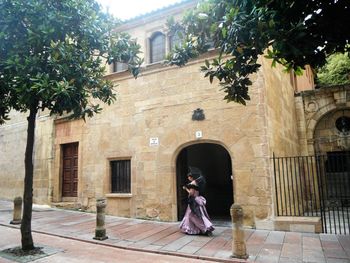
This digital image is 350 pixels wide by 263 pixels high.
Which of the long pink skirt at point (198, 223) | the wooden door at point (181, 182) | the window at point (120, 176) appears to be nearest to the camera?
the long pink skirt at point (198, 223)

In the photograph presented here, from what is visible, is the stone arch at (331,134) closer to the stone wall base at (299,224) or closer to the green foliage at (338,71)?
the green foliage at (338,71)

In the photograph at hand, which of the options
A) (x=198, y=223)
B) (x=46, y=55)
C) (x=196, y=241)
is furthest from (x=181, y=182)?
(x=46, y=55)

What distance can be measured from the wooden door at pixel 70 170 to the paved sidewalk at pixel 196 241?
8.50 ft

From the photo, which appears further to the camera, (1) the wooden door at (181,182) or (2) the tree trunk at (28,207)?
(1) the wooden door at (181,182)

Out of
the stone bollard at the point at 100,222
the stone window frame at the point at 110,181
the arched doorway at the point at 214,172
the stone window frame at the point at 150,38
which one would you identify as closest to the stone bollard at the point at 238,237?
the stone bollard at the point at 100,222

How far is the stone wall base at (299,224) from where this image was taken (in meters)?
7.92

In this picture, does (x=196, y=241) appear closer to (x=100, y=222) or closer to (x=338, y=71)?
(x=100, y=222)

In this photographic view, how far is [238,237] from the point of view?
6.01 meters

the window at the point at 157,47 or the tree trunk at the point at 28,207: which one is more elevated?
the window at the point at 157,47

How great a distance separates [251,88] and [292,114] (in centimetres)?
492

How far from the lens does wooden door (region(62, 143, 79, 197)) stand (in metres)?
12.5

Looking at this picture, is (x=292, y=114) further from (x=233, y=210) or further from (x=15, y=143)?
(x=15, y=143)

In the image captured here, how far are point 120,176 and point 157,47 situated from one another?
16.6ft

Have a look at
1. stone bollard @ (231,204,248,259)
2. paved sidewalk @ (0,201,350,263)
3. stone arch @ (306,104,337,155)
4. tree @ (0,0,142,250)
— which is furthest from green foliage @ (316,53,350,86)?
tree @ (0,0,142,250)
